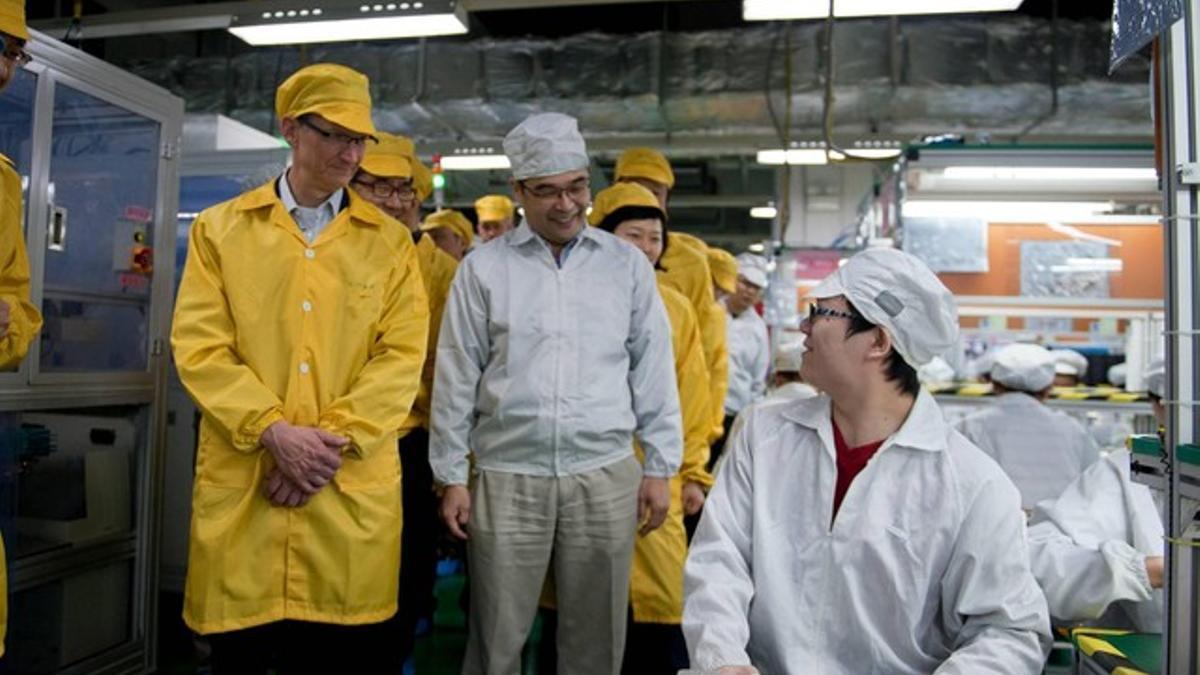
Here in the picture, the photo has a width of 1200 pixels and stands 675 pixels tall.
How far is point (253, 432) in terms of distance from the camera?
1915 mm

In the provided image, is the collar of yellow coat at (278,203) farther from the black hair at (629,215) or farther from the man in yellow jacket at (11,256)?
the black hair at (629,215)

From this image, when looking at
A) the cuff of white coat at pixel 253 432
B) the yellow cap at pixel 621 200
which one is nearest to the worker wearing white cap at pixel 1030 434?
the yellow cap at pixel 621 200

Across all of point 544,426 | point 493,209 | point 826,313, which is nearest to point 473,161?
point 493,209

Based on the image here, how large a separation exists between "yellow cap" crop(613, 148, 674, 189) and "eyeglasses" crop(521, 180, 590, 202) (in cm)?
140

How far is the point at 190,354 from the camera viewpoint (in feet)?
6.42

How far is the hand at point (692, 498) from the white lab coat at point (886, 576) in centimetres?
128

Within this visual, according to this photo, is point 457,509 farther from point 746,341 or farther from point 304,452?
point 746,341

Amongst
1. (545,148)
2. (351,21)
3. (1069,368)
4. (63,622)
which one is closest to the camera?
(545,148)

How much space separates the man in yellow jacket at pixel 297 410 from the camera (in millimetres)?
1941

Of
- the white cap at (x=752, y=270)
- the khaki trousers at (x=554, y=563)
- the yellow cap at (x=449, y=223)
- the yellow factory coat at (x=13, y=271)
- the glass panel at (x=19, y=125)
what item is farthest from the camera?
the white cap at (x=752, y=270)

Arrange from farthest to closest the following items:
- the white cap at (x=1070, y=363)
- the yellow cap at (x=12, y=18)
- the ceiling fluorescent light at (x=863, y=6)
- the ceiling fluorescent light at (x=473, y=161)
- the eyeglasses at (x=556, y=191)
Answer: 1. the ceiling fluorescent light at (x=473, y=161)
2. the white cap at (x=1070, y=363)
3. the ceiling fluorescent light at (x=863, y=6)
4. the eyeglasses at (x=556, y=191)
5. the yellow cap at (x=12, y=18)

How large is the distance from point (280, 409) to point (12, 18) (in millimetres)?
943

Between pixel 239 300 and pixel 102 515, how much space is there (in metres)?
1.48

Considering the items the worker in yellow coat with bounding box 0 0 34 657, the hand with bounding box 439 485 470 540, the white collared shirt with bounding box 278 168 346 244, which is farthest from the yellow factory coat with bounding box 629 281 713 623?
the worker in yellow coat with bounding box 0 0 34 657
